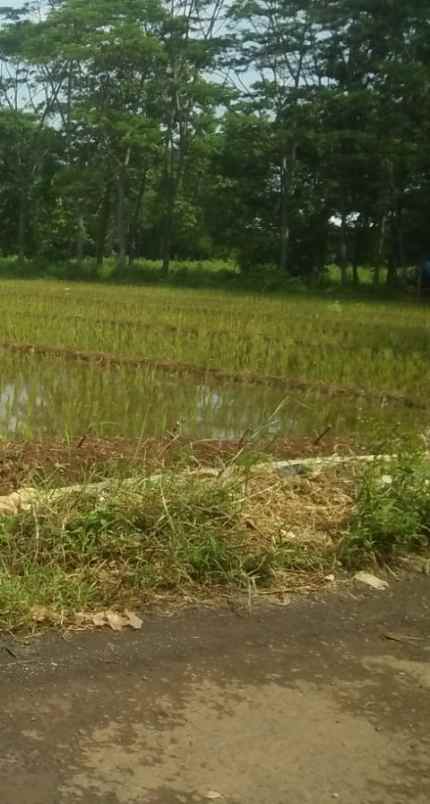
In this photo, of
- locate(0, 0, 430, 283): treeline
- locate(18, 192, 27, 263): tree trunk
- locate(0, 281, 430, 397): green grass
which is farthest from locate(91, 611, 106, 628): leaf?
locate(18, 192, 27, 263): tree trunk

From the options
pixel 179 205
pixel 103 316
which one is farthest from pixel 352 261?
pixel 103 316

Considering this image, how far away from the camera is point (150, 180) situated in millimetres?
37312

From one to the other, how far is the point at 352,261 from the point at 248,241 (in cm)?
335

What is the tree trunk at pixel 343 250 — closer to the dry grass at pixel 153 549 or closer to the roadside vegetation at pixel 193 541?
the roadside vegetation at pixel 193 541

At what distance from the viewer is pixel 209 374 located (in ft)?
32.7

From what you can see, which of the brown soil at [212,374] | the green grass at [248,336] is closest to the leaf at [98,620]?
the brown soil at [212,374]

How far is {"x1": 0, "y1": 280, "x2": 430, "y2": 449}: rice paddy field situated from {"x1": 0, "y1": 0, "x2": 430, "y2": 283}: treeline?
11186 mm

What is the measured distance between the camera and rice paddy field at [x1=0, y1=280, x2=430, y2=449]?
7.04 m

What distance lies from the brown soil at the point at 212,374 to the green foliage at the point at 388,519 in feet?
14.4

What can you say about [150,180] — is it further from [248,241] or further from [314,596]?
[314,596]

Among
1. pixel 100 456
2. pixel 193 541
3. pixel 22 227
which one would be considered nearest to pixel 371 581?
pixel 193 541

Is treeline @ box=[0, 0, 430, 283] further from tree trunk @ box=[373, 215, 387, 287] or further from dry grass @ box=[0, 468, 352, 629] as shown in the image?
dry grass @ box=[0, 468, 352, 629]

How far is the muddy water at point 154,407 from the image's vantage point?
6.73m

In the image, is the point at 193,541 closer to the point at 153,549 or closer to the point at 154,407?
the point at 153,549
